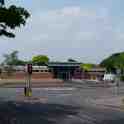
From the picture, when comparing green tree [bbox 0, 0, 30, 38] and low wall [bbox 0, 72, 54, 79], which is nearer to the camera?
green tree [bbox 0, 0, 30, 38]

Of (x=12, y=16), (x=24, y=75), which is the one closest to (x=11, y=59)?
(x=24, y=75)

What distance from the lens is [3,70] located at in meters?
108

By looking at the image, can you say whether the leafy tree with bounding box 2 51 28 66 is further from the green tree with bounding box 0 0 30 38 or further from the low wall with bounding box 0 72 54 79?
the green tree with bounding box 0 0 30 38

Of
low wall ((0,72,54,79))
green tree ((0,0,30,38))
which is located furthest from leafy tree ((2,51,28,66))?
green tree ((0,0,30,38))

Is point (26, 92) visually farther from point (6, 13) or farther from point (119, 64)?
point (119, 64)

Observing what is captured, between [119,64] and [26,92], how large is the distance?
90.4 metres

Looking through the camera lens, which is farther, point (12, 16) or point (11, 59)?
point (11, 59)

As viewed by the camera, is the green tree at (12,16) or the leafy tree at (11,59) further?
the leafy tree at (11,59)

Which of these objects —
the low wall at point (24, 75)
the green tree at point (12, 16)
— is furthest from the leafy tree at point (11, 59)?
the green tree at point (12, 16)

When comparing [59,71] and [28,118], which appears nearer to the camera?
[28,118]

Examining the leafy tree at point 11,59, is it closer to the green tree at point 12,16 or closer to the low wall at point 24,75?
the low wall at point 24,75

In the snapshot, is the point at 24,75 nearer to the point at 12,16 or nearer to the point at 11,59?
the point at 11,59

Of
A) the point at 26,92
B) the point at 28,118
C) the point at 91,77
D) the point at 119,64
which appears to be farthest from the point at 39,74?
the point at 28,118

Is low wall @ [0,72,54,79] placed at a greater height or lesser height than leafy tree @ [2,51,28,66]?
lesser
